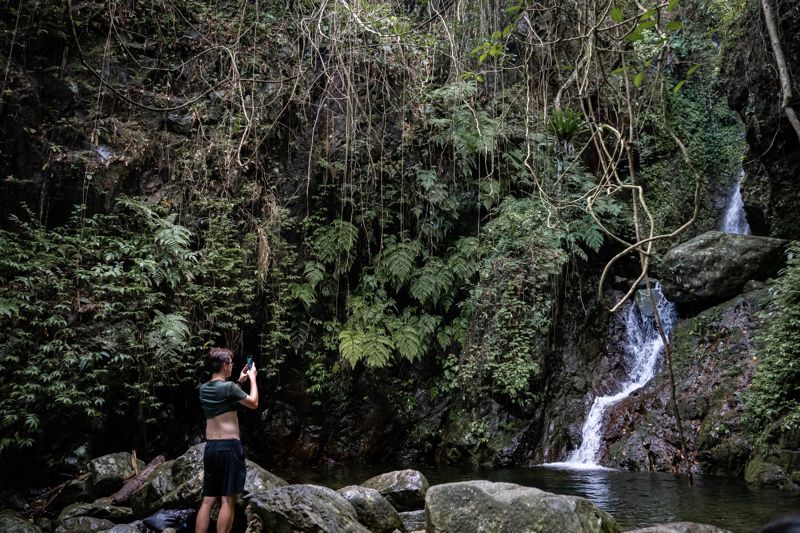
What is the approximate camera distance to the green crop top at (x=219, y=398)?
4098mm

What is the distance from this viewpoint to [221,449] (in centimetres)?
404

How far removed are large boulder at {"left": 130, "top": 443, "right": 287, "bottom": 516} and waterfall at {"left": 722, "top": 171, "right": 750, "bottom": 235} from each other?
10053mm

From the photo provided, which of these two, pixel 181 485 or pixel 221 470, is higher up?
pixel 221 470

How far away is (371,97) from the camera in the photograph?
9133 mm

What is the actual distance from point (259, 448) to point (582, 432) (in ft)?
15.5

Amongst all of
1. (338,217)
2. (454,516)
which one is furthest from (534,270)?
(454,516)

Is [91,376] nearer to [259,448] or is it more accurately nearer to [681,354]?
[259,448]

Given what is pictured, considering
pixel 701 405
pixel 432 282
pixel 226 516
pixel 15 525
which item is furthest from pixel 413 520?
pixel 701 405

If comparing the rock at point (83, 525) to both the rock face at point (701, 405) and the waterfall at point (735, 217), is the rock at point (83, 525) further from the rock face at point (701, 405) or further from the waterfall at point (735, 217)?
the waterfall at point (735, 217)

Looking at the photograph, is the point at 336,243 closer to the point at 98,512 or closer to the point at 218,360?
the point at 218,360

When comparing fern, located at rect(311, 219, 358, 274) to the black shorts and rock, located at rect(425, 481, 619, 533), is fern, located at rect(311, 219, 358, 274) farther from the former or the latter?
rock, located at rect(425, 481, 619, 533)

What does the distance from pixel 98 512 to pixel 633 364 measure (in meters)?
7.75

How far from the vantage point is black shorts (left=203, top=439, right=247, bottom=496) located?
4004 millimetres

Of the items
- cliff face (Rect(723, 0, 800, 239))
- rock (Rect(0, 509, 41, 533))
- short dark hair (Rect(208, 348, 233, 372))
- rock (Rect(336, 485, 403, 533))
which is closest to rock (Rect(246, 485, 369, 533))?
rock (Rect(336, 485, 403, 533))
